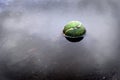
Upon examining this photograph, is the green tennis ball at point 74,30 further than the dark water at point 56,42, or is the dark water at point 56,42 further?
the green tennis ball at point 74,30

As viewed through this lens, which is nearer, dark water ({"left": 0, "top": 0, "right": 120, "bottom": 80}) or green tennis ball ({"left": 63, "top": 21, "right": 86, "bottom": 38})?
dark water ({"left": 0, "top": 0, "right": 120, "bottom": 80})

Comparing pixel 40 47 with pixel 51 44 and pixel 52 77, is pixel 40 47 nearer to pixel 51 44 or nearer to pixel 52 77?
pixel 51 44

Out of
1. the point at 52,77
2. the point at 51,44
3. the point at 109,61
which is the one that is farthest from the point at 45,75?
the point at 109,61

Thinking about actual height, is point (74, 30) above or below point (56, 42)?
above
